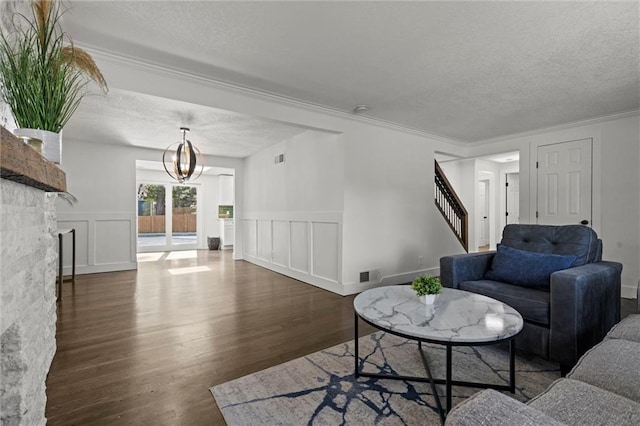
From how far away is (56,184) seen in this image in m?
1.41

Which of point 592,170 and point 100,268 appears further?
point 100,268

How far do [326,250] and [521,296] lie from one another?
252 cm

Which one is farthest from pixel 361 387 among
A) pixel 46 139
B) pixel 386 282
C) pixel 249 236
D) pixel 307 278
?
pixel 249 236

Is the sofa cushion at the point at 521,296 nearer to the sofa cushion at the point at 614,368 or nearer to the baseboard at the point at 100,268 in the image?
the sofa cushion at the point at 614,368

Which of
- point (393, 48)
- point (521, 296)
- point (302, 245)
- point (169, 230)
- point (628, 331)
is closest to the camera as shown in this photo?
point (628, 331)

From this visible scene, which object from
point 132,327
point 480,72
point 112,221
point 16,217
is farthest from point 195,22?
point 112,221

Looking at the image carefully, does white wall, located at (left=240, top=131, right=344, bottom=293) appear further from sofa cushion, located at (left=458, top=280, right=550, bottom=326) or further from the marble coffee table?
the marble coffee table

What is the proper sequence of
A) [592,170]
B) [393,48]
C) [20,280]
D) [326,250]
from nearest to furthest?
[20,280] < [393,48] < [592,170] < [326,250]

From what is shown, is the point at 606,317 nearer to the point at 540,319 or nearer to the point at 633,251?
the point at 540,319

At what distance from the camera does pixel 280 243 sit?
545cm

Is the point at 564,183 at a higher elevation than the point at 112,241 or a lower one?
higher

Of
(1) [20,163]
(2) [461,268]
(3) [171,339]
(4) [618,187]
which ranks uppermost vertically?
(4) [618,187]

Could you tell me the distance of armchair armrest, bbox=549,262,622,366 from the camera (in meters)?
1.91

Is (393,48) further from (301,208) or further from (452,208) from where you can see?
(452,208)
